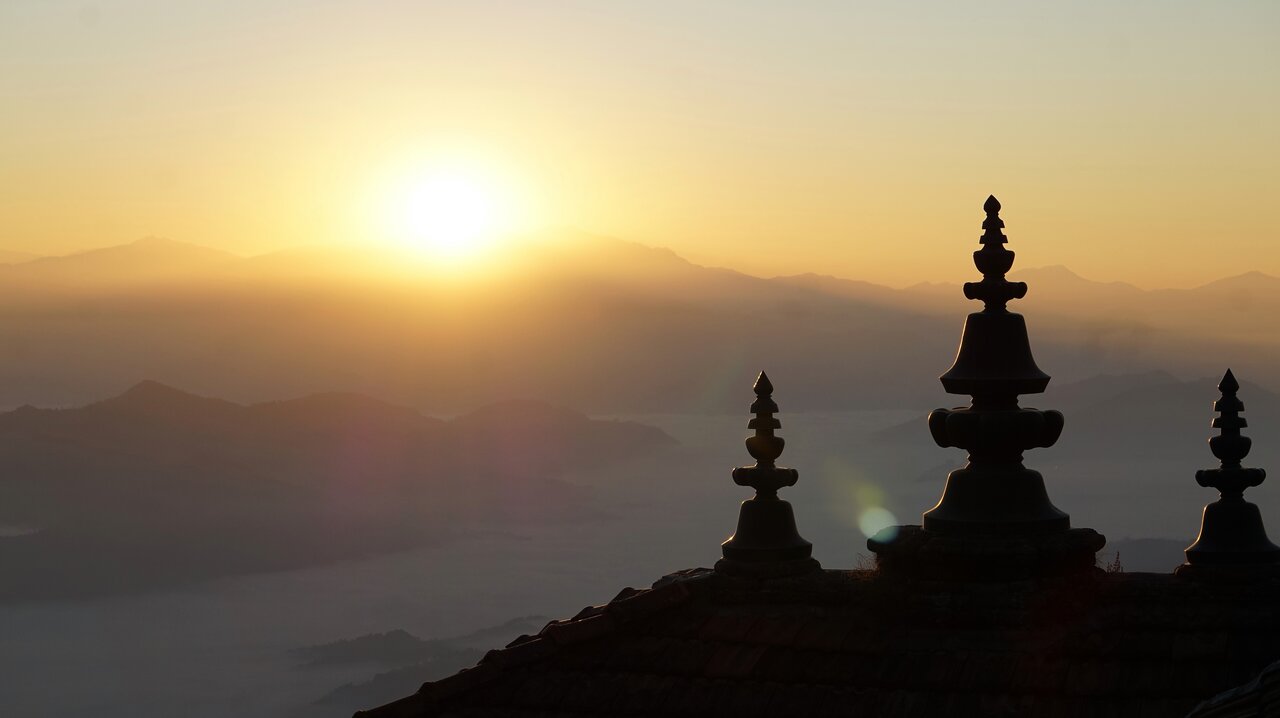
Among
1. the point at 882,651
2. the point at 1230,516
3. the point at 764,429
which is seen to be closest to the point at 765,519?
the point at 764,429

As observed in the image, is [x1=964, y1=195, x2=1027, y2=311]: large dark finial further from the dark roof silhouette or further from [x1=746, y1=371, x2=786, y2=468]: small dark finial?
[x1=746, y1=371, x2=786, y2=468]: small dark finial

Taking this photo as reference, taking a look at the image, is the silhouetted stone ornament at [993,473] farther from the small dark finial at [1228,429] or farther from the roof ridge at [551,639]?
the roof ridge at [551,639]

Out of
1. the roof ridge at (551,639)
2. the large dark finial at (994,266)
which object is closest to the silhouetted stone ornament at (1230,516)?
the large dark finial at (994,266)

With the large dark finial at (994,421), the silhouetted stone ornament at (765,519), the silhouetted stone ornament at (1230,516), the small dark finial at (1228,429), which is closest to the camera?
the silhouetted stone ornament at (1230,516)

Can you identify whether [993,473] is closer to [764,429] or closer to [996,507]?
[996,507]

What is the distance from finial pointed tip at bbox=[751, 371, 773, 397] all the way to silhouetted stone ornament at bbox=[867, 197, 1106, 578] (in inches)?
83.5

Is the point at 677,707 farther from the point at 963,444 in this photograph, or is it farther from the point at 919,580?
the point at 963,444

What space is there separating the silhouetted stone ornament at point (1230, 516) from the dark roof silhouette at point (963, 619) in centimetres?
3

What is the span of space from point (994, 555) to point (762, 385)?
12.3 feet

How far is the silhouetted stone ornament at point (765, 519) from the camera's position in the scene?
50.3 feet

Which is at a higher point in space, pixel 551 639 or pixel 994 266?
pixel 994 266

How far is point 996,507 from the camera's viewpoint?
559 inches

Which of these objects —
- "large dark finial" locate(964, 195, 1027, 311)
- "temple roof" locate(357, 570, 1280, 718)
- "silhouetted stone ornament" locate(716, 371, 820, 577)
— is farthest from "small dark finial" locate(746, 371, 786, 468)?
"large dark finial" locate(964, 195, 1027, 311)

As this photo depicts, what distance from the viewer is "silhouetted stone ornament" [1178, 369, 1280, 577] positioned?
13.8 metres
